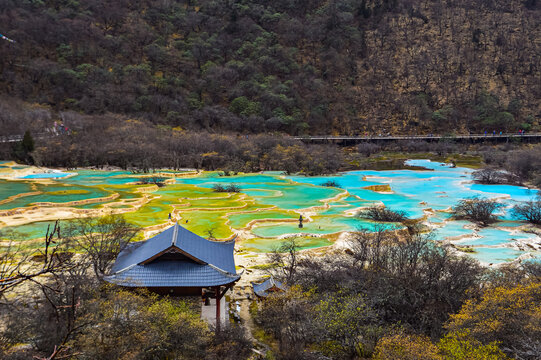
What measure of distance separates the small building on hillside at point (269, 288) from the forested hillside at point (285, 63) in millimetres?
A: 64369

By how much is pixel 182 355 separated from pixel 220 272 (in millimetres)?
2881

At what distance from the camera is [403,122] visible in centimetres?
8588

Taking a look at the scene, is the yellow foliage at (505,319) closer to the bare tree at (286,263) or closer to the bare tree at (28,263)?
the bare tree at (286,263)

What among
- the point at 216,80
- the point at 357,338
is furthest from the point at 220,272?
the point at 216,80

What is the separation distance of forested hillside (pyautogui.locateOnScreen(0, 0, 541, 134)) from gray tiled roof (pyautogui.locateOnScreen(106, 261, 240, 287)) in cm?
A: 6673

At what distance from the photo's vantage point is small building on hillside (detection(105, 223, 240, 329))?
39.1 ft

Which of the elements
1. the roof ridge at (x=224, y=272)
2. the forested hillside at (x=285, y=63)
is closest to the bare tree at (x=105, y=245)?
the roof ridge at (x=224, y=272)

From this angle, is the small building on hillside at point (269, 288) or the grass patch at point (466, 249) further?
the grass patch at point (466, 249)

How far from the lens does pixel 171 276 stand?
39.8 ft

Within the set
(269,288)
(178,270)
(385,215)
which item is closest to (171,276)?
(178,270)

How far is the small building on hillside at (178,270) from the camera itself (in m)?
11.9

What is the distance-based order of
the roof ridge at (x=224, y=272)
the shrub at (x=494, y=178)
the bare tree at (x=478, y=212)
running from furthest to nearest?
the shrub at (x=494, y=178) < the bare tree at (x=478, y=212) < the roof ridge at (x=224, y=272)

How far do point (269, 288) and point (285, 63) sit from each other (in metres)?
86.5

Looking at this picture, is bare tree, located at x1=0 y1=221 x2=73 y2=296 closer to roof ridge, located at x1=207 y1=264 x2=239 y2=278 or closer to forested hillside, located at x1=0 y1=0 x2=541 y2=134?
roof ridge, located at x1=207 y1=264 x2=239 y2=278
